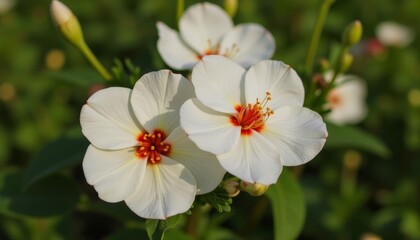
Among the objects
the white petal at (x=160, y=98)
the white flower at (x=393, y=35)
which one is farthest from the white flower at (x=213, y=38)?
the white flower at (x=393, y=35)

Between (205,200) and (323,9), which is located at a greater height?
(323,9)

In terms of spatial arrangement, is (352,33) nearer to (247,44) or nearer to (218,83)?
(247,44)

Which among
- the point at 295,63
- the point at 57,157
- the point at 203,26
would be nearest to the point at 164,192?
the point at 57,157

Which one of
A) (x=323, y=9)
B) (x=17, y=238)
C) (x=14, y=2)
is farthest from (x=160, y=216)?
(x=14, y=2)

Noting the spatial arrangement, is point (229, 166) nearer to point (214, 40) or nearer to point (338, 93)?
point (214, 40)

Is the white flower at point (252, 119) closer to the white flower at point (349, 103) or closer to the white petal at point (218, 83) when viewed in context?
the white petal at point (218, 83)

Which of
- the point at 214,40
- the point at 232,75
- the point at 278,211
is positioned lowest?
the point at 278,211
